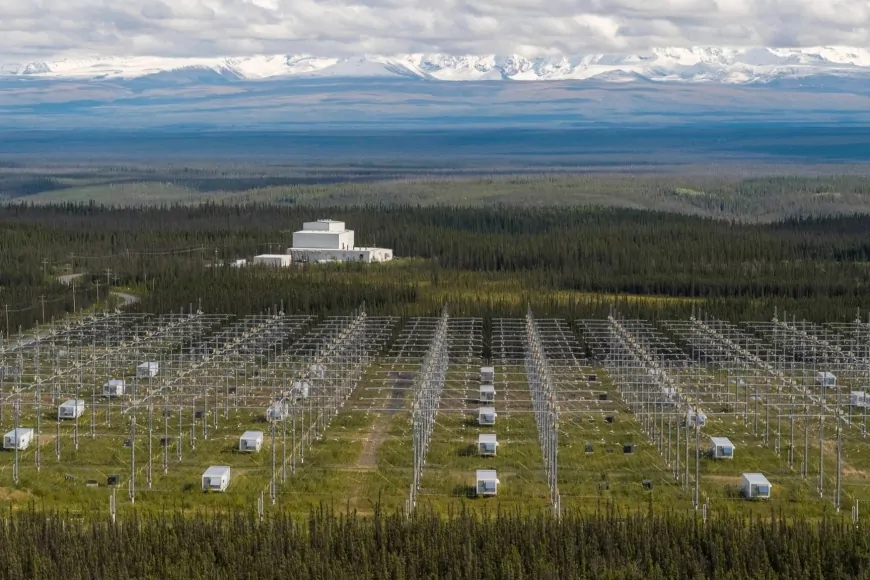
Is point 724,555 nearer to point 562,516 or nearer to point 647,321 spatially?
point 562,516

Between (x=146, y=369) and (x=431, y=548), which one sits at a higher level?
(x=431, y=548)

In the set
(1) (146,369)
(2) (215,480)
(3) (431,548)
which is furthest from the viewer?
(1) (146,369)

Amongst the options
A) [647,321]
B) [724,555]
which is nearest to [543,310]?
[647,321]

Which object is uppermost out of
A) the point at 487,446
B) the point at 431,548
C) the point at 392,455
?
the point at 431,548

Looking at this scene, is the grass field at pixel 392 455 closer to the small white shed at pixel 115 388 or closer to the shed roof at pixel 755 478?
the small white shed at pixel 115 388

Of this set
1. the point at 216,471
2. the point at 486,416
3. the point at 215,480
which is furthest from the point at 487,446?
the point at 215,480

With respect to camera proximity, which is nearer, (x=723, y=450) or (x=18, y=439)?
(x=18, y=439)

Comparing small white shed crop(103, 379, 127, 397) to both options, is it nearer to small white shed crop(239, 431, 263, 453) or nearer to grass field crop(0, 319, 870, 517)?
grass field crop(0, 319, 870, 517)

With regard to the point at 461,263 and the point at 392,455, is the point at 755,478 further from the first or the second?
the point at 461,263
